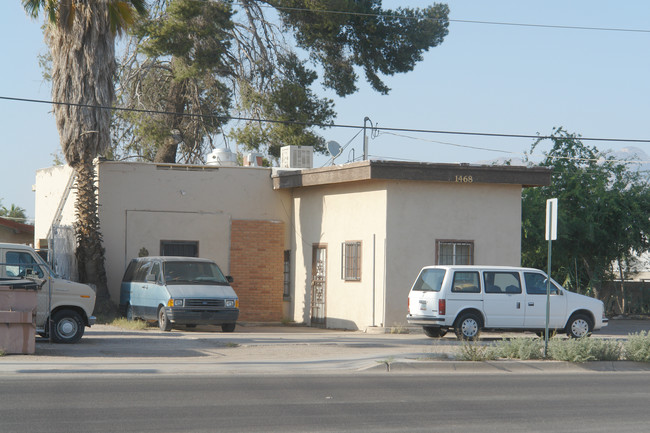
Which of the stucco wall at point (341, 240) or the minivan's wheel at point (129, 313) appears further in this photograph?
the minivan's wheel at point (129, 313)

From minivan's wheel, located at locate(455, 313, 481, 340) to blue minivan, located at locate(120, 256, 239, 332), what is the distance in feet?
18.2

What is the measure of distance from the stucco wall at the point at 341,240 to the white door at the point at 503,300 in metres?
3.49

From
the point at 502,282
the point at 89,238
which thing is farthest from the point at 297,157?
the point at 502,282

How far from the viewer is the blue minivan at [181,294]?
70.3ft

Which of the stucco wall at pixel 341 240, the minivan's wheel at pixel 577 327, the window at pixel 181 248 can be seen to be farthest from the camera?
the window at pixel 181 248

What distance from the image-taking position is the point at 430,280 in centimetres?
2067

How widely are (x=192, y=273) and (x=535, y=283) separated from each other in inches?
333

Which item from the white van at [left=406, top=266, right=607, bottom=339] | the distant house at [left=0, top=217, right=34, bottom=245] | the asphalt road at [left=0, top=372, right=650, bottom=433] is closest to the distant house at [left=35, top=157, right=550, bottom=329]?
the white van at [left=406, top=266, right=607, bottom=339]

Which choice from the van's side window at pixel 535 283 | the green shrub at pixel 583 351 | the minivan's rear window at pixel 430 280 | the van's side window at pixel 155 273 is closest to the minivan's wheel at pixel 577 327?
the van's side window at pixel 535 283

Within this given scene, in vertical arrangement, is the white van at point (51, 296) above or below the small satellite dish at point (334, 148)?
below

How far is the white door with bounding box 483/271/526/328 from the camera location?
67.3 feet

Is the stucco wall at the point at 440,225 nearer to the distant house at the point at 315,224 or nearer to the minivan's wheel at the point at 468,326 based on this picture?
the distant house at the point at 315,224

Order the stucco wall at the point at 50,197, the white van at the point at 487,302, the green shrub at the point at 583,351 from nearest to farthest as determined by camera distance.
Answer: the green shrub at the point at 583,351 < the white van at the point at 487,302 < the stucco wall at the point at 50,197

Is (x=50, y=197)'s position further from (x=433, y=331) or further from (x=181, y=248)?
(x=433, y=331)
